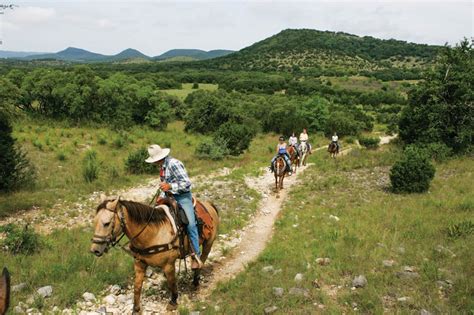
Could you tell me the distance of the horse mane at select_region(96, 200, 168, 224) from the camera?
6105 millimetres

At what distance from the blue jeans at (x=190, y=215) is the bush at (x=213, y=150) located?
1737 centimetres

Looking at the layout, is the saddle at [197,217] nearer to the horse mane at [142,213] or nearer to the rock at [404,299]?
the horse mane at [142,213]

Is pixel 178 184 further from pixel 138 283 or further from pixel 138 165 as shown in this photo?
pixel 138 165

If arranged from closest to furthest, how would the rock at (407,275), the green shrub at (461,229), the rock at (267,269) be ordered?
the rock at (407,275), the rock at (267,269), the green shrub at (461,229)

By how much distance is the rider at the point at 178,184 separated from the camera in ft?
22.7

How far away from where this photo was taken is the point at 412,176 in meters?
15.4

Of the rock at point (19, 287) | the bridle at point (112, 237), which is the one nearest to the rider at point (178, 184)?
the bridle at point (112, 237)

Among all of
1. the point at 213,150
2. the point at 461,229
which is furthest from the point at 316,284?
the point at 213,150

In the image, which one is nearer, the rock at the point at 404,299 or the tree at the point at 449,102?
the rock at the point at 404,299

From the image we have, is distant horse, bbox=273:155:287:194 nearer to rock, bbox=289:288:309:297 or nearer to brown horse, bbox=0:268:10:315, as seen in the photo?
rock, bbox=289:288:309:297

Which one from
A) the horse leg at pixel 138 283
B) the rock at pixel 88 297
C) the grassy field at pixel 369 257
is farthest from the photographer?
the rock at pixel 88 297

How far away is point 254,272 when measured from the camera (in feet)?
27.0

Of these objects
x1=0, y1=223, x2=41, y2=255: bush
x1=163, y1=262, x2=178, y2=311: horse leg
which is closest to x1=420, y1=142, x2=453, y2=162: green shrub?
x1=163, y1=262, x2=178, y2=311: horse leg

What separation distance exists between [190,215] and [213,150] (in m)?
17.7
